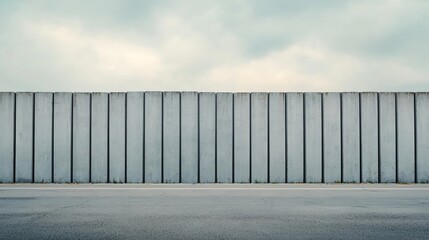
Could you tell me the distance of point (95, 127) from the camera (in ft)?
42.0

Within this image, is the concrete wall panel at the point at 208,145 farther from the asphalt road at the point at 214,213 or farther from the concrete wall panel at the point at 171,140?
the asphalt road at the point at 214,213

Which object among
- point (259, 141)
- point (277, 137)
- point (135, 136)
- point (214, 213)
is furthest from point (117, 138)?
point (214, 213)

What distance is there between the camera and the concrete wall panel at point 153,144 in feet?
41.8

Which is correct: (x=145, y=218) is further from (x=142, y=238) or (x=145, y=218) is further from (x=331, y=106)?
(x=331, y=106)

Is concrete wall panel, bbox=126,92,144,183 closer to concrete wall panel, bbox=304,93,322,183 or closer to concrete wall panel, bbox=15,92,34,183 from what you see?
concrete wall panel, bbox=15,92,34,183

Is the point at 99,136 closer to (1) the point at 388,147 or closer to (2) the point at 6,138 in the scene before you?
(2) the point at 6,138

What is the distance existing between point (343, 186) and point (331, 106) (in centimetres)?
223

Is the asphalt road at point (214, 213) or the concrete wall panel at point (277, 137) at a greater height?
the concrete wall panel at point (277, 137)

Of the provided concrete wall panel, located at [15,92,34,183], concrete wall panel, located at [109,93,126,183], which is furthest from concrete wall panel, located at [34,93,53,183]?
concrete wall panel, located at [109,93,126,183]

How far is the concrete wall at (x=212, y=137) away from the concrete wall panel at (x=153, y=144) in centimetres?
3

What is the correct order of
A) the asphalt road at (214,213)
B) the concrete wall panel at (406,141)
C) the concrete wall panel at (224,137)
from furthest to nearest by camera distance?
the concrete wall panel at (406,141) → the concrete wall panel at (224,137) → the asphalt road at (214,213)

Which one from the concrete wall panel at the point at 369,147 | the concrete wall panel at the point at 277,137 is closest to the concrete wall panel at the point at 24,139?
the concrete wall panel at the point at 277,137

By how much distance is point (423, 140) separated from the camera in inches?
508

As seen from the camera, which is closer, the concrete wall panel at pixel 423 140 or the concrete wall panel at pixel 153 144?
the concrete wall panel at pixel 153 144
